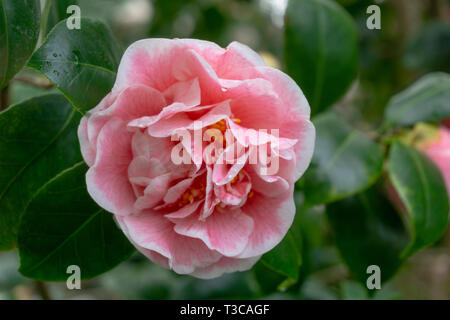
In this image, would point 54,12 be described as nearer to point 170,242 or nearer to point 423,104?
point 170,242

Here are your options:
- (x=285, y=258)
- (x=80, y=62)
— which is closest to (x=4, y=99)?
(x=80, y=62)

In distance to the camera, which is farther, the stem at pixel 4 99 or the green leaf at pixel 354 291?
the green leaf at pixel 354 291

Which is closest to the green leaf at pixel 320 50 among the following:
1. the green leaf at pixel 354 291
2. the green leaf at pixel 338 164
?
the green leaf at pixel 338 164

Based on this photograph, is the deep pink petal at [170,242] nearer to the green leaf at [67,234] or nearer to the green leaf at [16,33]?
the green leaf at [67,234]

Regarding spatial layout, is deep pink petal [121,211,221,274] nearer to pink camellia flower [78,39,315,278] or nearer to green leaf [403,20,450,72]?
pink camellia flower [78,39,315,278]

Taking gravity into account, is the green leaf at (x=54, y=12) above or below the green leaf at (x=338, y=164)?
above

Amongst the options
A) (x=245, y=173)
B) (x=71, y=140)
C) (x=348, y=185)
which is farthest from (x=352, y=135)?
(x=71, y=140)

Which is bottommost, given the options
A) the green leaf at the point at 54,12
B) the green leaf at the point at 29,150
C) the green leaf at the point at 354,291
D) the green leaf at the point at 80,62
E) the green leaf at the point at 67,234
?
the green leaf at the point at 354,291
